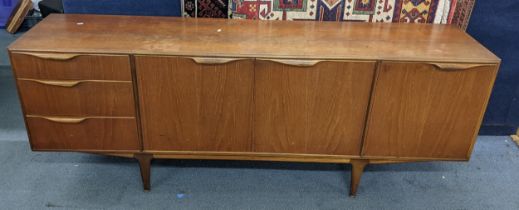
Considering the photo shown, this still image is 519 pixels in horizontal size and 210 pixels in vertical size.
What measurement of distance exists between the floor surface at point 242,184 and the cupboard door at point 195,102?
0.25m

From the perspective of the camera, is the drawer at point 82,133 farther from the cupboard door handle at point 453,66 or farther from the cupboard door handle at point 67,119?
the cupboard door handle at point 453,66

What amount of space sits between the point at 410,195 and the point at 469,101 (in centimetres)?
51

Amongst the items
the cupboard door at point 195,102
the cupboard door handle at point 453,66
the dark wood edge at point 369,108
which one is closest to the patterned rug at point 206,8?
the cupboard door at point 195,102

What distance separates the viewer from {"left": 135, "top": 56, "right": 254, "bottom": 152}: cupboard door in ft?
5.18

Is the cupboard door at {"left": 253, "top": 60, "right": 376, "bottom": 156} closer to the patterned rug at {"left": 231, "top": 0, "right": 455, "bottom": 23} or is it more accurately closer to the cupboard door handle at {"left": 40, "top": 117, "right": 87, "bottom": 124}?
the patterned rug at {"left": 231, "top": 0, "right": 455, "bottom": 23}

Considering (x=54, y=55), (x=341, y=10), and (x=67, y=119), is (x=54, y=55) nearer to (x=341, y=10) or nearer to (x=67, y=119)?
(x=67, y=119)

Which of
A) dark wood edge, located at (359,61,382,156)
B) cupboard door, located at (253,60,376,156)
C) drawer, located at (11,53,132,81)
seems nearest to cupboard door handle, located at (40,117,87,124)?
drawer, located at (11,53,132,81)

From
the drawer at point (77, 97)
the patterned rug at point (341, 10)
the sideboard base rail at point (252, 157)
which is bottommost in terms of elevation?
the sideboard base rail at point (252, 157)

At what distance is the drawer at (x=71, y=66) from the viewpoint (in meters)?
1.54

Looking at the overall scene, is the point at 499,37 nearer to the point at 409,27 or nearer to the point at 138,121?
the point at 409,27

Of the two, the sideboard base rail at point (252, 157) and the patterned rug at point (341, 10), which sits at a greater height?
the patterned rug at point (341, 10)

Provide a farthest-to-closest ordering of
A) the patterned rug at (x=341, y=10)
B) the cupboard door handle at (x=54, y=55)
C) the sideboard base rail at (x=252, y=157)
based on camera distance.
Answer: the patterned rug at (x=341, y=10) < the sideboard base rail at (x=252, y=157) < the cupboard door handle at (x=54, y=55)

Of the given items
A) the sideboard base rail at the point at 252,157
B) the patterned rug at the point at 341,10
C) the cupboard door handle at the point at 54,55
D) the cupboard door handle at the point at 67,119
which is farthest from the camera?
the patterned rug at the point at 341,10

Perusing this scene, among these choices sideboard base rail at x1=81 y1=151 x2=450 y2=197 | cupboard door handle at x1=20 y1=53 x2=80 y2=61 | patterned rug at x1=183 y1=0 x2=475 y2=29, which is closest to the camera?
cupboard door handle at x1=20 y1=53 x2=80 y2=61
